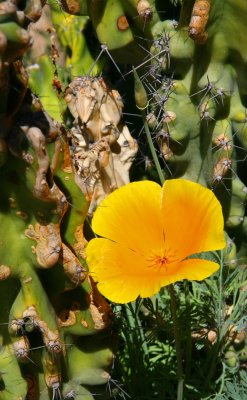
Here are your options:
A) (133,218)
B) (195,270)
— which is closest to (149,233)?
(133,218)

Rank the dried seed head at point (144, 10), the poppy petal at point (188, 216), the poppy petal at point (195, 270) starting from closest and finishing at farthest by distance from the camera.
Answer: the poppy petal at point (195, 270)
the poppy petal at point (188, 216)
the dried seed head at point (144, 10)

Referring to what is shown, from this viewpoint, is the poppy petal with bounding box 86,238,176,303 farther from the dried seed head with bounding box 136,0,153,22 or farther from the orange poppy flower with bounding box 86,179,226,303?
the dried seed head with bounding box 136,0,153,22

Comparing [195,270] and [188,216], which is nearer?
[195,270]

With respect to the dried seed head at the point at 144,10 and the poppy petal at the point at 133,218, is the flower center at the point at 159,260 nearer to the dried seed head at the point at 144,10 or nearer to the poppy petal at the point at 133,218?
the poppy petal at the point at 133,218

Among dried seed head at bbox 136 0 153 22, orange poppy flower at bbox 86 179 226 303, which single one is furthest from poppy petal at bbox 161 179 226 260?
dried seed head at bbox 136 0 153 22

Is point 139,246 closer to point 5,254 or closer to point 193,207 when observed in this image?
point 193,207

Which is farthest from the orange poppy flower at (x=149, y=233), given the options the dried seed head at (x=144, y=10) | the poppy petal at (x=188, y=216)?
the dried seed head at (x=144, y=10)

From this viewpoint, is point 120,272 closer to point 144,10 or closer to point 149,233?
point 149,233

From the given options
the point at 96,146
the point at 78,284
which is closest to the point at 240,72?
the point at 96,146
